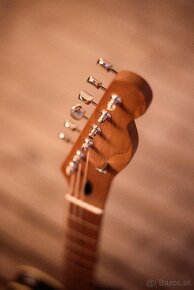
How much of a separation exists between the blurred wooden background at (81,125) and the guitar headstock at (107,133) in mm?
494

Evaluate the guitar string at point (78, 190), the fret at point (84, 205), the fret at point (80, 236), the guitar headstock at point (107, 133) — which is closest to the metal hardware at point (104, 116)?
the guitar headstock at point (107, 133)

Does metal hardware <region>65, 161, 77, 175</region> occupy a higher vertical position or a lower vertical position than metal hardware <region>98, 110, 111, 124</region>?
lower

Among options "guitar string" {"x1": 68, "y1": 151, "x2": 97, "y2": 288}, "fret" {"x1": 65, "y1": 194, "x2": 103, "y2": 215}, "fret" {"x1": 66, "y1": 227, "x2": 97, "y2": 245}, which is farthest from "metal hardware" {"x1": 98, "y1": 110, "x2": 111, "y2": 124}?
"fret" {"x1": 66, "y1": 227, "x2": 97, "y2": 245}

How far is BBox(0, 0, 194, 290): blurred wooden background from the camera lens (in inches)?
46.4

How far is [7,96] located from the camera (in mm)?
1337

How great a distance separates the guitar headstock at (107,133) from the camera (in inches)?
22.3

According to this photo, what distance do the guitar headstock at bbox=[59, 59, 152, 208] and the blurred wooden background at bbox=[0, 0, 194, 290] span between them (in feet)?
1.62

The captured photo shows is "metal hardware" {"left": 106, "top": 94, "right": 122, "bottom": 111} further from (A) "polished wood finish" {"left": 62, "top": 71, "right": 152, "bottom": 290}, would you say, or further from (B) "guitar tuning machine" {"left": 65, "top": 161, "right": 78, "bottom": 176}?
(B) "guitar tuning machine" {"left": 65, "top": 161, "right": 78, "bottom": 176}

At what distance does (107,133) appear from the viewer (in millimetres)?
641

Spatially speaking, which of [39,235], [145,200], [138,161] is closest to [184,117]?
[138,161]

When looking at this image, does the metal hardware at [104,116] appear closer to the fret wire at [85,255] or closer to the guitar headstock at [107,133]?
the guitar headstock at [107,133]

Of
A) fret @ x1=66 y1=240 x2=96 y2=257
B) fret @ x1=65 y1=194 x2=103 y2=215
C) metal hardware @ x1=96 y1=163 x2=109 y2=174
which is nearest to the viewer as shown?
metal hardware @ x1=96 y1=163 x2=109 y2=174

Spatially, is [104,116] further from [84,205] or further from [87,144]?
[84,205]

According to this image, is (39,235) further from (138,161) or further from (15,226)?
(138,161)
